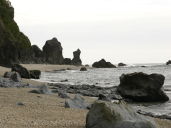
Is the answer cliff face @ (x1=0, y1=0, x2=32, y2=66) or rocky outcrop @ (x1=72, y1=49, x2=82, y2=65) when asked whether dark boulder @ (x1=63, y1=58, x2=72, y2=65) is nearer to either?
rocky outcrop @ (x1=72, y1=49, x2=82, y2=65)

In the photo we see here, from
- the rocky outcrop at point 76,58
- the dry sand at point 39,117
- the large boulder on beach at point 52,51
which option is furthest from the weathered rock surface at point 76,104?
the rocky outcrop at point 76,58

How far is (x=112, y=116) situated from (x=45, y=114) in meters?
4.83

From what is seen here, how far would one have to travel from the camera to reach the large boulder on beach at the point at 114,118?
508 inches

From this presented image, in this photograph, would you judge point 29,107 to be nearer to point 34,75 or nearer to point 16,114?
point 16,114

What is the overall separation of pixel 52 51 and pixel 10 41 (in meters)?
67.5

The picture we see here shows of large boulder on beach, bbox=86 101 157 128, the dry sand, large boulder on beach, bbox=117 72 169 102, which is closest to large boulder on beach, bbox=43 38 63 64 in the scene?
large boulder on beach, bbox=117 72 169 102

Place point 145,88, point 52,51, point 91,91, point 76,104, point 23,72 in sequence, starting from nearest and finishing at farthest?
point 76,104 → point 145,88 → point 91,91 → point 23,72 → point 52,51

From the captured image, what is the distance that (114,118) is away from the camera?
1303 cm

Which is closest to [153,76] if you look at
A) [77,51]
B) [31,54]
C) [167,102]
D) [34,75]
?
[167,102]

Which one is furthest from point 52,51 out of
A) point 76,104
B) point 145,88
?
point 76,104

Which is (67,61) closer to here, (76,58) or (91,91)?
(76,58)

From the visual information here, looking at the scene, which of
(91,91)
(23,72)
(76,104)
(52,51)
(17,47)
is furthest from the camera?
(52,51)

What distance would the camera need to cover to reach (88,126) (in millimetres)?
13797

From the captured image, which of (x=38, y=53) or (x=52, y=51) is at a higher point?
(x=52, y=51)
